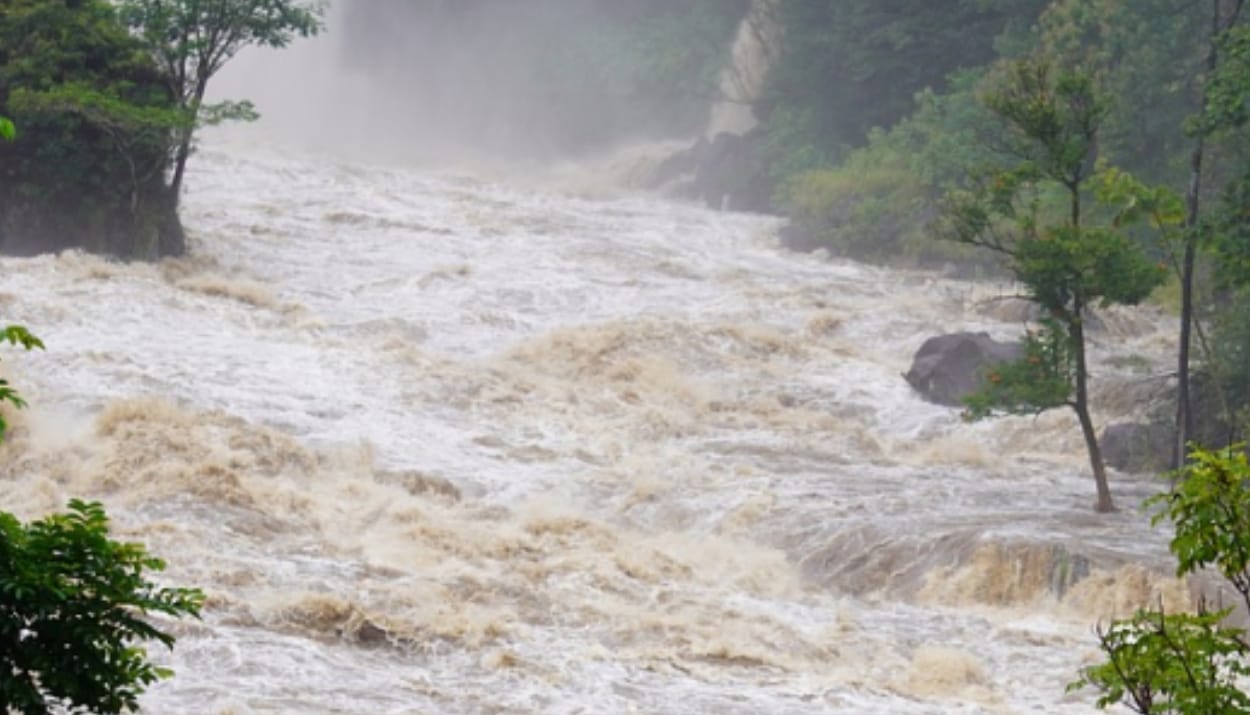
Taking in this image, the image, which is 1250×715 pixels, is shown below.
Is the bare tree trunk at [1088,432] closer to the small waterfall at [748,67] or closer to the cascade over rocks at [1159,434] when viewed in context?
the cascade over rocks at [1159,434]

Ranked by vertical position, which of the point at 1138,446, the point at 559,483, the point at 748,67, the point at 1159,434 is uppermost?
the point at 748,67

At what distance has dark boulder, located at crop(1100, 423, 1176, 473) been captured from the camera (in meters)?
20.8

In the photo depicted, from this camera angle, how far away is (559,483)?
19141 millimetres

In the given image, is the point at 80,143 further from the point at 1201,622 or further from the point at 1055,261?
the point at 1201,622

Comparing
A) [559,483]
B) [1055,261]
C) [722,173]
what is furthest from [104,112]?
[722,173]

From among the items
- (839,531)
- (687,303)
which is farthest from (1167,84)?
(839,531)

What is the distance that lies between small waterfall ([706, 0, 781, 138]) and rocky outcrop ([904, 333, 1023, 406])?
917 inches

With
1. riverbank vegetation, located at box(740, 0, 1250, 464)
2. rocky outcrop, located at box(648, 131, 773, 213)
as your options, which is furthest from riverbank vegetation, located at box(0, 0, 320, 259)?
rocky outcrop, located at box(648, 131, 773, 213)

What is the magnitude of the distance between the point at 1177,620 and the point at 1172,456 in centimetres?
1546

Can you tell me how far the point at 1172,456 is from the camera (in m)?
20.8

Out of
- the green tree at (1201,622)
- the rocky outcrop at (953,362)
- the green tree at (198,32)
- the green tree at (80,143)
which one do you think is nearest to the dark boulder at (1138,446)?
the rocky outcrop at (953,362)

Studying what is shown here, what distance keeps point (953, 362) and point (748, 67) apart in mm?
27172

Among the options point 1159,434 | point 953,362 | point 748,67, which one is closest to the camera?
point 1159,434

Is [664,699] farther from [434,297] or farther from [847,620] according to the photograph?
[434,297]
